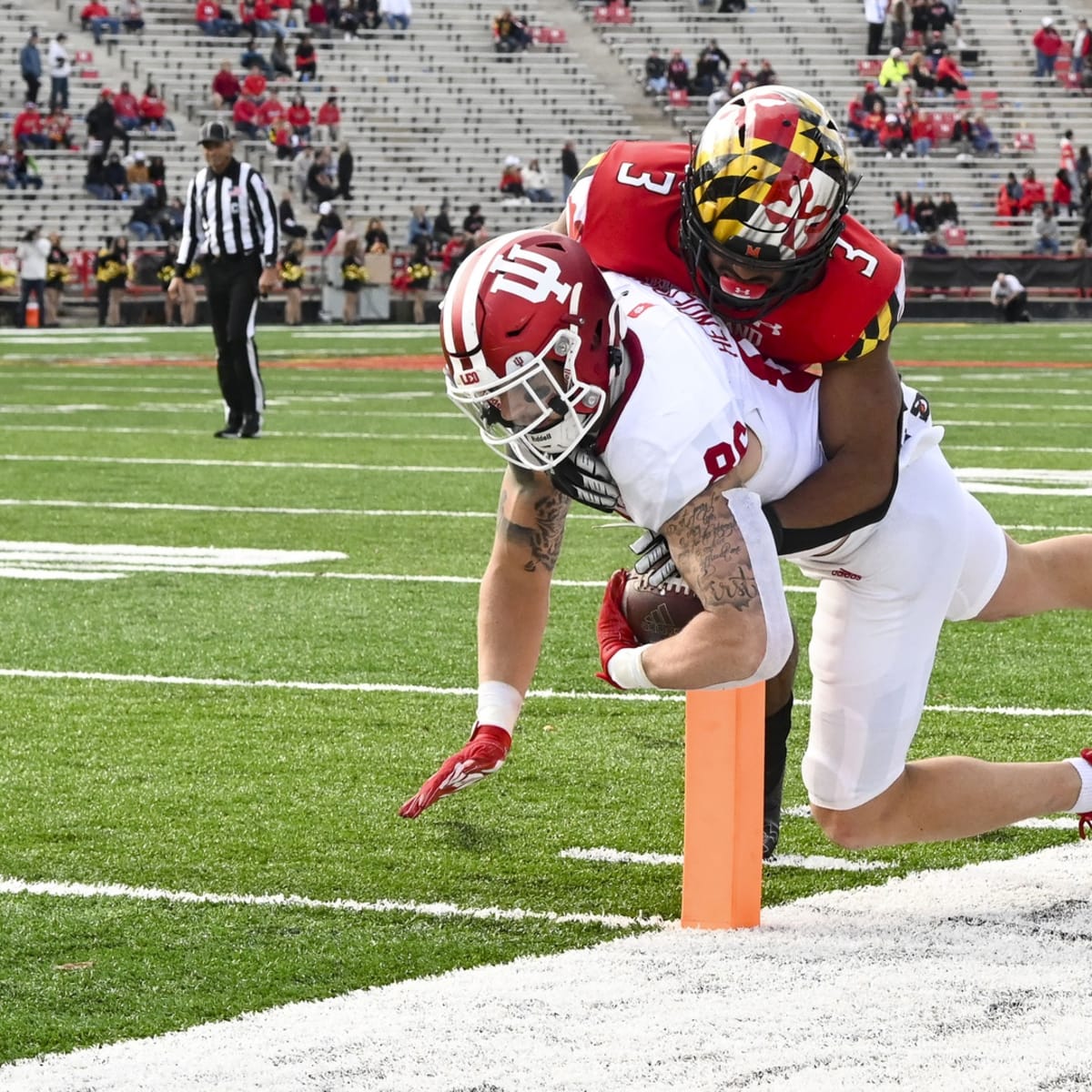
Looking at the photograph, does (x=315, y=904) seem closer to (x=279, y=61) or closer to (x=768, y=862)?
(x=768, y=862)

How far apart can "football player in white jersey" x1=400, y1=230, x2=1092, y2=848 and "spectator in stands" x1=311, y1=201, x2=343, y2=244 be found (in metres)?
24.9

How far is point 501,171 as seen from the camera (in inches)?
1232

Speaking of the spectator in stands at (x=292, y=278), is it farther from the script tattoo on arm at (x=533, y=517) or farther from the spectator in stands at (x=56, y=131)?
the script tattoo on arm at (x=533, y=517)

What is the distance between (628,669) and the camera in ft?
10.00

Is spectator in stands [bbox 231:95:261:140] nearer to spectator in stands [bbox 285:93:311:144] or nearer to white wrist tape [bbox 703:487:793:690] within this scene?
spectator in stands [bbox 285:93:311:144]

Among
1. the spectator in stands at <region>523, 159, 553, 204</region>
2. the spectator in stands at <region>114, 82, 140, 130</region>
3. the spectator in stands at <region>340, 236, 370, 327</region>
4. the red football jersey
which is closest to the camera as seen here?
the red football jersey

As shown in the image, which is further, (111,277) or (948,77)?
(948,77)

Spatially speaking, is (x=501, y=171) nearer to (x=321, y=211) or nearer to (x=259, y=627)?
(x=321, y=211)

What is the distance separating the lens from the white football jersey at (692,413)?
299cm

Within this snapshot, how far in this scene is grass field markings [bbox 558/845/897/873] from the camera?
12.2 feet

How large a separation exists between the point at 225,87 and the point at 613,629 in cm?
2785

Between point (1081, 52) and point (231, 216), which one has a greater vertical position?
point (231, 216)

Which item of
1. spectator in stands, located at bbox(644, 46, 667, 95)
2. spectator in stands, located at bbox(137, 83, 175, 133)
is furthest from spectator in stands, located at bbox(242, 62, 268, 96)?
spectator in stands, located at bbox(644, 46, 667, 95)

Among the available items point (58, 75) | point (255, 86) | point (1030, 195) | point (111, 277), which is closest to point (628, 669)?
point (111, 277)
